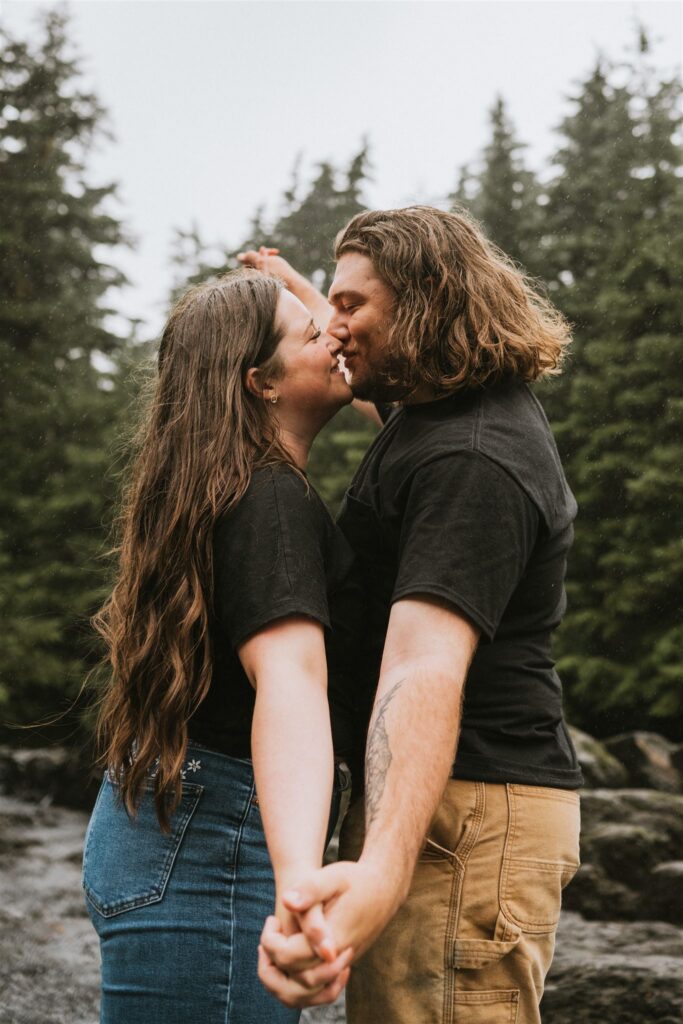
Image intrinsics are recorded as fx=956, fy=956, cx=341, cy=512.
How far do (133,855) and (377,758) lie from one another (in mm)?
547

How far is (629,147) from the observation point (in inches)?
554

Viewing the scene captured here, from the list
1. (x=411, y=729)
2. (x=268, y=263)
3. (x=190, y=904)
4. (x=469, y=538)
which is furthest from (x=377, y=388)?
(x=190, y=904)

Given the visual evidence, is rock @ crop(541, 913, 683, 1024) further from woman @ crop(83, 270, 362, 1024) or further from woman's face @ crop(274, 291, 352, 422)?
woman's face @ crop(274, 291, 352, 422)

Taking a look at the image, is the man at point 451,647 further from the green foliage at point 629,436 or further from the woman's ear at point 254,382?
the green foliage at point 629,436

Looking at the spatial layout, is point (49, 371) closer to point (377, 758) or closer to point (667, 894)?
point (667, 894)

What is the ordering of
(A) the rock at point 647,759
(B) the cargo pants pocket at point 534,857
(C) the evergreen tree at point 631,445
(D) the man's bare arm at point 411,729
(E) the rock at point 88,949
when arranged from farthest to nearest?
(C) the evergreen tree at point 631,445 < (A) the rock at point 647,759 < (E) the rock at point 88,949 < (B) the cargo pants pocket at point 534,857 < (D) the man's bare arm at point 411,729

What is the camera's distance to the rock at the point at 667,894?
6953 mm

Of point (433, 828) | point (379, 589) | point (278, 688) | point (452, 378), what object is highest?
point (452, 378)

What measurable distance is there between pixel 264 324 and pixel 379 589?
0.68m

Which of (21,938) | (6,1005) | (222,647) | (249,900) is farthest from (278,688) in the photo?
(21,938)

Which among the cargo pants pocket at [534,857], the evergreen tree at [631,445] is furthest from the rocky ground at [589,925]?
the cargo pants pocket at [534,857]

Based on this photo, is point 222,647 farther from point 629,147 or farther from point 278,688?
point 629,147

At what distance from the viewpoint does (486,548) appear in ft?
6.02

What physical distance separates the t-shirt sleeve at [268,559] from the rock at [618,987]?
11.6ft
